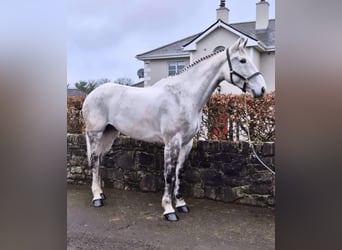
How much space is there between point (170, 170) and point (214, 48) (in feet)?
2.37

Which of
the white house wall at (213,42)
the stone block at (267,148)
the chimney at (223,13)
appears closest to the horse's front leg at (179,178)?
the stone block at (267,148)

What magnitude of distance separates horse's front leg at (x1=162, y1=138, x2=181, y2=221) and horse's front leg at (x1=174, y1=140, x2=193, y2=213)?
0.08 meters

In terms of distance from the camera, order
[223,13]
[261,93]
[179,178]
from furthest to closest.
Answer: [179,178]
[261,93]
[223,13]

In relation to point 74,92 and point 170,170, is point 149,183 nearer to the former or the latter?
point 170,170

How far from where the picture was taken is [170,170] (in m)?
1.83

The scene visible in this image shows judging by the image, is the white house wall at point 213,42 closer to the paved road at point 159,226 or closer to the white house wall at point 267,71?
the white house wall at point 267,71

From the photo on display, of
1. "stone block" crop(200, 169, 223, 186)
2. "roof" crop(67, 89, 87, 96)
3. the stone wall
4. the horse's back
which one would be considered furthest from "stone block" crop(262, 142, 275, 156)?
"roof" crop(67, 89, 87, 96)

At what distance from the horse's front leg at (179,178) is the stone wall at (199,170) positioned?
12 centimetres

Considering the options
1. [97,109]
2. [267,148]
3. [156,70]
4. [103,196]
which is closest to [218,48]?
[156,70]

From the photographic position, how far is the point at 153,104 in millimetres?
1839

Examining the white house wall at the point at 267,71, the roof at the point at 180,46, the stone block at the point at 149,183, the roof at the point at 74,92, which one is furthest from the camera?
the stone block at the point at 149,183

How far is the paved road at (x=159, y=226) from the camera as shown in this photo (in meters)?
1.46
